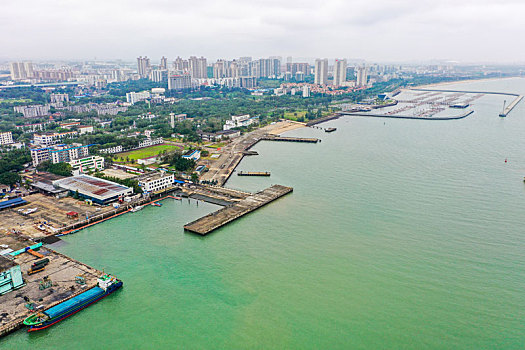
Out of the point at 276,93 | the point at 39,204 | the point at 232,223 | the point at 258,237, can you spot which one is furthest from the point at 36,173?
the point at 276,93

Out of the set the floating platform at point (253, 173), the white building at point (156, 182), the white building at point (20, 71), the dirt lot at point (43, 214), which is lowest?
the dirt lot at point (43, 214)

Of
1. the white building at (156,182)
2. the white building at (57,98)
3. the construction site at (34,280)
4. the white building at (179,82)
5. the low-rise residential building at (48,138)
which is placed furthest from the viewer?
the white building at (179,82)

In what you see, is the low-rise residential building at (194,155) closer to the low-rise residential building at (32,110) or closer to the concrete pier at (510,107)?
the low-rise residential building at (32,110)

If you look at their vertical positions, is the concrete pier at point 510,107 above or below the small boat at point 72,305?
above

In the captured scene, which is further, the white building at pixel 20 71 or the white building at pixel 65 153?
the white building at pixel 20 71

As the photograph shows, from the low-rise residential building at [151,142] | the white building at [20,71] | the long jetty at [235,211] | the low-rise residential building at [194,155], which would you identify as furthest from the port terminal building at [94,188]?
the white building at [20,71]

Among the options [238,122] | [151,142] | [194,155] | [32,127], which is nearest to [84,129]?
[32,127]

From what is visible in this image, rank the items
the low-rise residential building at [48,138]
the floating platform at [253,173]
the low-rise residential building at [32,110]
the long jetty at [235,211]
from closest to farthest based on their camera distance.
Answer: the long jetty at [235,211] → the floating platform at [253,173] → the low-rise residential building at [48,138] → the low-rise residential building at [32,110]
